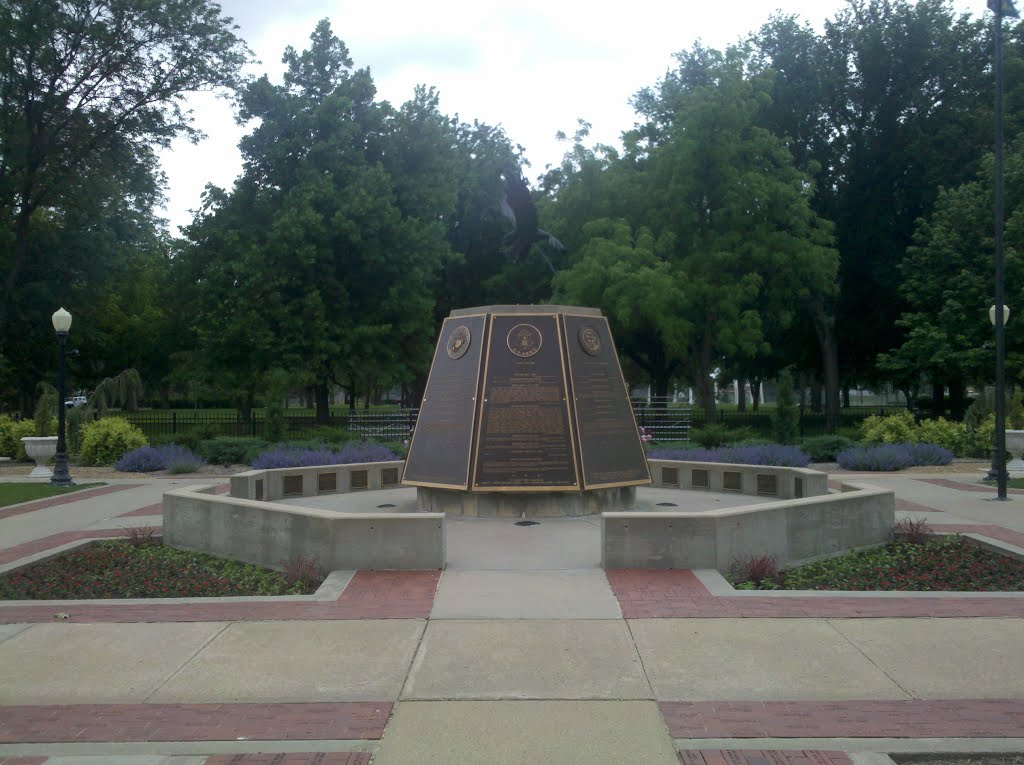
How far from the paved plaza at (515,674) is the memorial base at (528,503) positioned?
2817 millimetres

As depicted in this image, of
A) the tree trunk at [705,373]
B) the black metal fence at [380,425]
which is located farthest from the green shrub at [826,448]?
the tree trunk at [705,373]

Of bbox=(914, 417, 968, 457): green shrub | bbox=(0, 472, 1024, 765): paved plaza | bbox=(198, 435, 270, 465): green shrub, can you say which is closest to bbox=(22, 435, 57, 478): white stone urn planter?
bbox=(198, 435, 270, 465): green shrub

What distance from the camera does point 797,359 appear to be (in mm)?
46031

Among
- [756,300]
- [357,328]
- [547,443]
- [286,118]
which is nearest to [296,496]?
[547,443]

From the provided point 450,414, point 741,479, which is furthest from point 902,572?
point 450,414

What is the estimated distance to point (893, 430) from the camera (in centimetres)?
2494

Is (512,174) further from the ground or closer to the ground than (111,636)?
further from the ground

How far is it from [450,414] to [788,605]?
6019 millimetres

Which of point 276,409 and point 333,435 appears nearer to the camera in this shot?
point 276,409

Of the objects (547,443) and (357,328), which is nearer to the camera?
(547,443)

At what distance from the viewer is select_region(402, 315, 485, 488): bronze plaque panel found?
11.8 metres

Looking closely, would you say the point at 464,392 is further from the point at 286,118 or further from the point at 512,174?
the point at 286,118

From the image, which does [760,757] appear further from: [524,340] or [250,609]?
[524,340]

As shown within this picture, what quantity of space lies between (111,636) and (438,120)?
34300 millimetres
